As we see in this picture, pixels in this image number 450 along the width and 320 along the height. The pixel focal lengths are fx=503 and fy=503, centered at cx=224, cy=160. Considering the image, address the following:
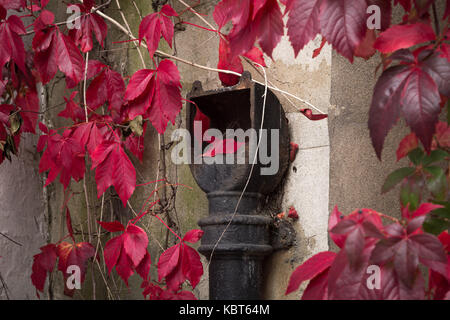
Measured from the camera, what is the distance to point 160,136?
6.31 ft

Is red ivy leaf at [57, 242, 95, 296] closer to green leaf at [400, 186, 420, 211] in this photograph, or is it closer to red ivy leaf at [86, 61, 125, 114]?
red ivy leaf at [86, 61, 125, 114]

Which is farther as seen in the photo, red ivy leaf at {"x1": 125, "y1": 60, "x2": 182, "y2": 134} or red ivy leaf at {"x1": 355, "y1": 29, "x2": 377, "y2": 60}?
red ivy leaf at {"x1": 125, "y1": 60, "x2": 182, "y2": 134}

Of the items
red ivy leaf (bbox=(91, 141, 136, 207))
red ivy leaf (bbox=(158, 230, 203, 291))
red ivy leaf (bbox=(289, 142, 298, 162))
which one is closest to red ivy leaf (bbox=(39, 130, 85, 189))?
red ivy leaf (bbox=(91, 141, 136, 207))

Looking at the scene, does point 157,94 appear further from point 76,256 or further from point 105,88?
point 76,256

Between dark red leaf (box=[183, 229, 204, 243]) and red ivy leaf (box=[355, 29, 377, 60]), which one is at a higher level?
red ivy leaf (box=[355, 29, 377, 60])

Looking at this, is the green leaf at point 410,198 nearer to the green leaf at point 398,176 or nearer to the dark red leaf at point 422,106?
the green leaf at point 398,176

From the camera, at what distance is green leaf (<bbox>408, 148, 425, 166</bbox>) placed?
1.10 meters

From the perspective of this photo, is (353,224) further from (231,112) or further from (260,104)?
(231,112)

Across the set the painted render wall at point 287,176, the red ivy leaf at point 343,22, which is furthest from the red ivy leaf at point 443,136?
the red ivy leaf at point 343,22

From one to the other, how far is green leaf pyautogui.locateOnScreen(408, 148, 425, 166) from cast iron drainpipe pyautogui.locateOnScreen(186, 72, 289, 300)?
51cm

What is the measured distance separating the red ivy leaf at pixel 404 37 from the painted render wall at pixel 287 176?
1.41 feet

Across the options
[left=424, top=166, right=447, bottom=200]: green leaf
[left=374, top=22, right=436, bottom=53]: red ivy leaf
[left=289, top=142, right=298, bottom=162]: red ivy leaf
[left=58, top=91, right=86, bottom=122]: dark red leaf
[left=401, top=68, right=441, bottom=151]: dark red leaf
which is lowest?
[left=424, top=166, right=447, bottom=200]: green leaf

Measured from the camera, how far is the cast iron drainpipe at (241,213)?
1.51 m

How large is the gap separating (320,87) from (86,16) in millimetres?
801
